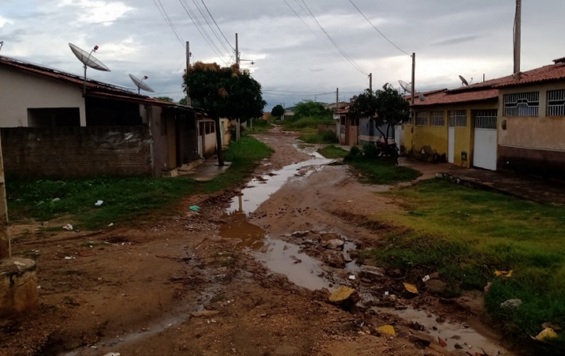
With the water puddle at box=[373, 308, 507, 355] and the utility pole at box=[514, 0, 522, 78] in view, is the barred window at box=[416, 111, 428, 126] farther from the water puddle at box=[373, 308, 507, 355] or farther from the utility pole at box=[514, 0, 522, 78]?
the water puddle at box=[373, 308, 507, 355]

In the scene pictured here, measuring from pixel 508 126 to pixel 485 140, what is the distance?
2387mm

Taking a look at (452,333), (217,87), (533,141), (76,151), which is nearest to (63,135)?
(76,151)

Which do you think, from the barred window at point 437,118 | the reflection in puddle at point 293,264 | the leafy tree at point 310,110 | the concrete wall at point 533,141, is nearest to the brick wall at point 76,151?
the reflection in puddle at point 293,264

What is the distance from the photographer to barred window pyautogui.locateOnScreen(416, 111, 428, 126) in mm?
26737

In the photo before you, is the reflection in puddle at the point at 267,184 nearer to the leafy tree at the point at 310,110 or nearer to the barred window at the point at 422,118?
the barred window at the point at 422,118

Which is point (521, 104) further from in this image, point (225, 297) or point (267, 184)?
point (225, 297)

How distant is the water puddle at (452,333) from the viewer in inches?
244

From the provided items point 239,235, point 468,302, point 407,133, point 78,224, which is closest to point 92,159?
point 78,224

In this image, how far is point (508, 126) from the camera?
1772 centimetres

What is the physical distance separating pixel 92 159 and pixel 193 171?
18.8 ft

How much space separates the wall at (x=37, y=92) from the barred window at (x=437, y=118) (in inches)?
662

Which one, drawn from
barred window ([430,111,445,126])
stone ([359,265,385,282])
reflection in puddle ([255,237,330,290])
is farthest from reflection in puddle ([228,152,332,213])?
barred window ([430,111,445,126])

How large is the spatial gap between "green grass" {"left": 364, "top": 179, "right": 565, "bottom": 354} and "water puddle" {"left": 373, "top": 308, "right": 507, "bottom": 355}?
0.40m

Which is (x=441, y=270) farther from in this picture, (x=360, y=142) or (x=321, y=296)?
(x=360, y=142)
